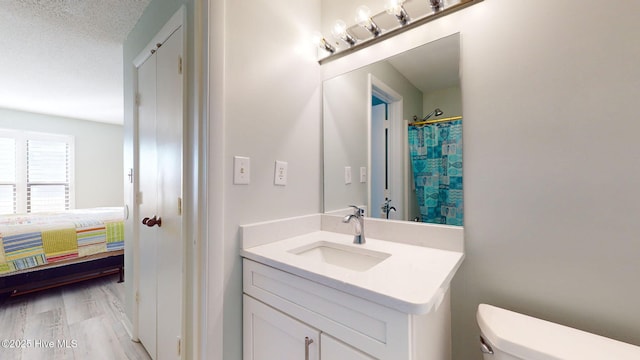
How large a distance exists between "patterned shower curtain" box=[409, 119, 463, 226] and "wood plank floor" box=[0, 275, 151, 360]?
6.82 ft

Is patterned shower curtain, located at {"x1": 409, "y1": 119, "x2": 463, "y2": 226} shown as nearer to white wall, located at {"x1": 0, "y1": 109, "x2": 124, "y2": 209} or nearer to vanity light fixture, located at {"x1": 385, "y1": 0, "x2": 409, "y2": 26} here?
vanity light fixture, located at {"x1": 385, "y1": 0, "x2": 409, "y2": 26}

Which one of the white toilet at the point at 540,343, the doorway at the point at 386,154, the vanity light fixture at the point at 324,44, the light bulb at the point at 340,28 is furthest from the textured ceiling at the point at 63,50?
the white toilet at the point at 540,343

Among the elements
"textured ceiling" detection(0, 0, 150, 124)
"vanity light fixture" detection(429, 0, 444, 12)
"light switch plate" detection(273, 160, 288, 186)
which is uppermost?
"textured ceiling" detection(0, 0, 150, 124)

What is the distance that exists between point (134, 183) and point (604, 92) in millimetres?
2456

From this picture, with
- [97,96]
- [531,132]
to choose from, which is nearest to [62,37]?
[97,96]

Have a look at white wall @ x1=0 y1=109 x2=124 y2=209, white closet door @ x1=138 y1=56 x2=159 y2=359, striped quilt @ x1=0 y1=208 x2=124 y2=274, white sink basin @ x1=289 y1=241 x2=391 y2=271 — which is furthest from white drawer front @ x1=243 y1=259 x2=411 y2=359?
white wall @ x1=0 y1=109 x2=124 y2=209

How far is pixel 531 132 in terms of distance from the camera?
875 millimetres

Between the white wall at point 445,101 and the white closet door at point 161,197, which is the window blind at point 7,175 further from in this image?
the white wall at point 445,101

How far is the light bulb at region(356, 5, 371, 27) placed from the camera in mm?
1213

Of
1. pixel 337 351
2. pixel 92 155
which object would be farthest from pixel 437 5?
pixel 92 155

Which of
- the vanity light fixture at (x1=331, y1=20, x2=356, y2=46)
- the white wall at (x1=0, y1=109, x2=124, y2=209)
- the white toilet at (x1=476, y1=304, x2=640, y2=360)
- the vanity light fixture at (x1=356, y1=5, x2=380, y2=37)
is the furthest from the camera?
the white wall at (x1=0, y1=109, x2=124, y2=209)

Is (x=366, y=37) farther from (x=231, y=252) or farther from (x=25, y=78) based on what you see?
(x=25, y=78)

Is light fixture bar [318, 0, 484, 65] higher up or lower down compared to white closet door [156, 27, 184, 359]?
higher up

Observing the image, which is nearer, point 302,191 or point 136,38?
point 302,191
